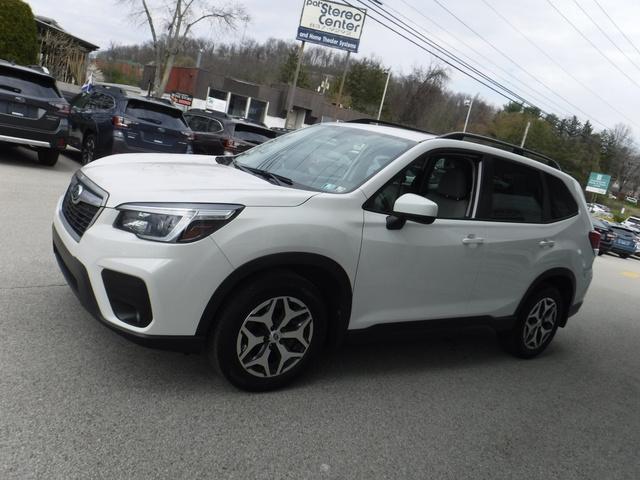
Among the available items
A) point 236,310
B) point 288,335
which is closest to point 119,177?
point 236,310

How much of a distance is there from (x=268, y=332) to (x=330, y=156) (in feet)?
4.70

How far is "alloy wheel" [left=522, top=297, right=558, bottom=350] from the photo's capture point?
535 centimetres

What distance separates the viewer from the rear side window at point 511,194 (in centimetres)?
462

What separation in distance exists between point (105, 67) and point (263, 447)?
93.7 meters

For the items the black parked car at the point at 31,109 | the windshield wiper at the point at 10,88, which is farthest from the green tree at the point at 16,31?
the windshield wiper at the point at 10,88

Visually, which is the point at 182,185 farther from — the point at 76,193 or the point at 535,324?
the point at 535,324

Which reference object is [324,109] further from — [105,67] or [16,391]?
[16,391]

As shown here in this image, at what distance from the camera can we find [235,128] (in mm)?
14734

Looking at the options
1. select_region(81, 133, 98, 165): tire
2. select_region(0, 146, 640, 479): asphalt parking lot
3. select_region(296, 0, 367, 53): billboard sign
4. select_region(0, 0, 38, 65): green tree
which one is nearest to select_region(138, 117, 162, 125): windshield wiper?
select_region(81, 133, 98, 165): tire

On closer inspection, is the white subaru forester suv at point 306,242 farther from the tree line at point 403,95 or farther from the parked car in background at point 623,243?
the tree line at point 403,95

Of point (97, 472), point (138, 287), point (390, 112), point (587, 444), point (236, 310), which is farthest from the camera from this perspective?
point (390, 112)

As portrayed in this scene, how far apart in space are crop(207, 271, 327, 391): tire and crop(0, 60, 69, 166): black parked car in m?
8.58

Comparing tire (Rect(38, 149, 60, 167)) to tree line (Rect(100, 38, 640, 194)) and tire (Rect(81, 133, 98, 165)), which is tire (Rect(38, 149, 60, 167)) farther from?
tree line (Rect(100, 38, 640, 194))

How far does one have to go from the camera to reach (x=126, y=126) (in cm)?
1169
